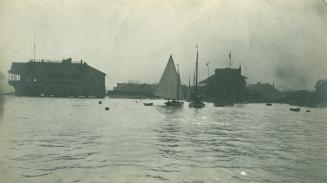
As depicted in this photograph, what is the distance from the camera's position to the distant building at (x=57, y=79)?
80850 millimetres

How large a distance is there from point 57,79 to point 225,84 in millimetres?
35336

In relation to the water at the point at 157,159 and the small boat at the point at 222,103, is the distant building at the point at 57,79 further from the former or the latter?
the water at the point at 157,159

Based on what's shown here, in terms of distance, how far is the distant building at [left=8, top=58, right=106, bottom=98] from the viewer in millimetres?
80850

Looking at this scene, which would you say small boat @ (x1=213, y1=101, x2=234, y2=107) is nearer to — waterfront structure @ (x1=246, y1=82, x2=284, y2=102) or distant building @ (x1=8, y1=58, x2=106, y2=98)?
waterfront structure @ (x1=246, y1=82, x2=284, y2=102)

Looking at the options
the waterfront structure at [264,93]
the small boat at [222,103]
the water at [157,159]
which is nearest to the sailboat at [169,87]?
the small boat at [222,103]

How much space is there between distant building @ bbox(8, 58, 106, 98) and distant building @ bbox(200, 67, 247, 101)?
23338 mm

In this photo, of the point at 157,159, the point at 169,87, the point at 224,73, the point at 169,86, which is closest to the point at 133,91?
the point at 224,73

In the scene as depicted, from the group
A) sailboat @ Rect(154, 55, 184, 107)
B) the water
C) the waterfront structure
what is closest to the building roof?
the waterfront structure

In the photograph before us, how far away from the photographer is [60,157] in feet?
53.7

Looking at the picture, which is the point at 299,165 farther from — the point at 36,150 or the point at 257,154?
the point at 36,150

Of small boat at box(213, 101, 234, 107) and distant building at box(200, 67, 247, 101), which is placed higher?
distant building at box(200, 67, 247, 101)

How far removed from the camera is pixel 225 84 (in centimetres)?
8319

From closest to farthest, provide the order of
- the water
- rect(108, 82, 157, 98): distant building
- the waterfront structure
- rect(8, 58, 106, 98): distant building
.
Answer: the water, rect(8, 58, 106, 98): distant building, the waterfront structure, rect(108, 82, 157, 98): distant building

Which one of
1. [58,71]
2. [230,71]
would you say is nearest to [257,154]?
[230,71]
